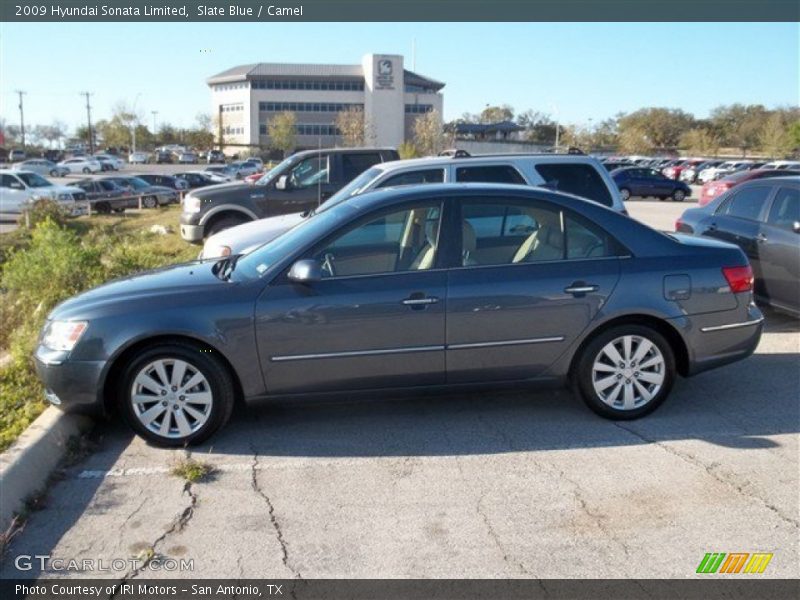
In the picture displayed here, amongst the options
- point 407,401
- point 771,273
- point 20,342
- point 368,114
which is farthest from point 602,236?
point 368,114

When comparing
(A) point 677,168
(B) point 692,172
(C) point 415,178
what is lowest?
(C) point 415,178

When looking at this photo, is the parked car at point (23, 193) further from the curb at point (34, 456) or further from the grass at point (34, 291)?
the curb at point (34, 456)

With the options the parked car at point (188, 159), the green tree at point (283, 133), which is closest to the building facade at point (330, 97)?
the green tree at point (283, 133)

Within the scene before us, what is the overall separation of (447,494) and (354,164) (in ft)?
29.5

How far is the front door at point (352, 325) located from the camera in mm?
4758

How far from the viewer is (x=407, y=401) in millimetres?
5602

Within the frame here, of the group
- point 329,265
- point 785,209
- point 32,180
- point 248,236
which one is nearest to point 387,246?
point 329,265

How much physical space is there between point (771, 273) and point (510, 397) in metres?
3.85

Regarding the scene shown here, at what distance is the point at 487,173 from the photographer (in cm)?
831

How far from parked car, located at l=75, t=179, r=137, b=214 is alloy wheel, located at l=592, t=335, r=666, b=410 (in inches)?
1110

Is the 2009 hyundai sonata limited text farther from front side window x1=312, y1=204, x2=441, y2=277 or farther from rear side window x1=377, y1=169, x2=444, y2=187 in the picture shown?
rear side window x1=377, y1=169, x2=444, y2=187

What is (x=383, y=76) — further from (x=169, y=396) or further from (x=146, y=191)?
(x=169, y=396)

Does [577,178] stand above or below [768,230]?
above

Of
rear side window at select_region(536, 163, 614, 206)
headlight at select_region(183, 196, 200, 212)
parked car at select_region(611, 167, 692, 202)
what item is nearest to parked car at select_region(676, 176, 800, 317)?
rear side window at select_region(536, 163, 614, 206)
